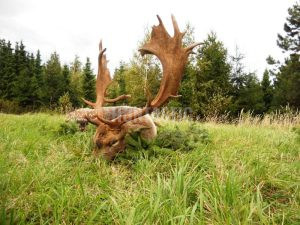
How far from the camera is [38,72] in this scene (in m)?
47.6

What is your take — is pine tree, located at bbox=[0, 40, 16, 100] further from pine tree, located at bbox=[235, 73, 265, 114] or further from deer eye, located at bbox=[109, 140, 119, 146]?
deer eye, located at bbox=[109, 140, 119, 146]

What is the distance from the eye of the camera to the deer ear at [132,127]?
4.45m

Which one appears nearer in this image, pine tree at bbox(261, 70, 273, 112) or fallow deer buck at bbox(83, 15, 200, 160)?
fallow deer buck at bbox(83, 15, 200, 160)

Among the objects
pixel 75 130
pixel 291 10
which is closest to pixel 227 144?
pixel 75 130

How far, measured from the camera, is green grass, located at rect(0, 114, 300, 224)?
243 cm

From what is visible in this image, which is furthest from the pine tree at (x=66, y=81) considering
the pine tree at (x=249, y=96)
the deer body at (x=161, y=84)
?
the deer body at (x=161, y=84)

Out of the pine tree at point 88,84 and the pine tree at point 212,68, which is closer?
the pine tree at point 212,68

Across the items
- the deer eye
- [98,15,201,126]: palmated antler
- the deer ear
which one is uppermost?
[98,15,201,126]: palmated antler

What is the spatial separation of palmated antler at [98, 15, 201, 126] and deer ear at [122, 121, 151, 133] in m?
0.19

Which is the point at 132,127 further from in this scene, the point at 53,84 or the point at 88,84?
the point at 53,84

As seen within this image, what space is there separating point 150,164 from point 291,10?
29520mm

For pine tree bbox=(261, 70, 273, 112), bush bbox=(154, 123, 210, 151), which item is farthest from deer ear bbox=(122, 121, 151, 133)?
pine tree bbox=(261, 70, 273, 112)

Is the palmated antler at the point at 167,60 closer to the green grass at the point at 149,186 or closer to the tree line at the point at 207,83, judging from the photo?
the green grass at the point at 149,186

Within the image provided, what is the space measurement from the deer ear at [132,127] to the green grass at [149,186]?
0.81 feet
